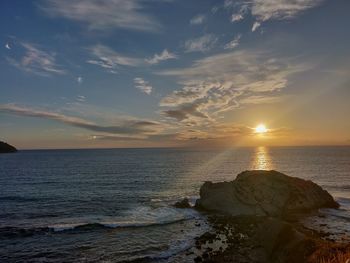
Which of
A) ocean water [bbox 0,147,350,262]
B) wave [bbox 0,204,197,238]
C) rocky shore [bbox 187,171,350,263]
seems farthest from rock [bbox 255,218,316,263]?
wave [bbox 0,204,197,238]

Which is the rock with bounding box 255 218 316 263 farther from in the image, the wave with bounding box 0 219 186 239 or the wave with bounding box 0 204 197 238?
the wave with bounding box 0 219 186 239

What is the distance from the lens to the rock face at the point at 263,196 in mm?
51344

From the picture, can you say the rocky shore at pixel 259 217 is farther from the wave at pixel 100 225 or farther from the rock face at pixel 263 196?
the wave at pixel 100 225

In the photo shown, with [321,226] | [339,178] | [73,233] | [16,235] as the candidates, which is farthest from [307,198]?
[339,178]

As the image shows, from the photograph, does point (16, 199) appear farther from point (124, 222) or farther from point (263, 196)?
point (263, 196)

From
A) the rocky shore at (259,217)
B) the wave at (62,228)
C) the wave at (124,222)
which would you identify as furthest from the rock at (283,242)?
the wave at (62,228)

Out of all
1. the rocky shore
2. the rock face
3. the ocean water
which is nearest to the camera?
the rocky shore

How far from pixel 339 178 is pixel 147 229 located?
75.0 m

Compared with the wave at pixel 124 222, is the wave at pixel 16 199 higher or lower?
higher

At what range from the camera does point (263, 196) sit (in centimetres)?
5266

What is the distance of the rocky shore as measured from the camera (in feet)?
99.8

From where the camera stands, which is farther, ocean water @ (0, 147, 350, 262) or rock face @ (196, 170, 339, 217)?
rock face @ (196, 170, 339, 217)

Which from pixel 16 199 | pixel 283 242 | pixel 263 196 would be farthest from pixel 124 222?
pixel 16 199

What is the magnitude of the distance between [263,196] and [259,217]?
481 cm
